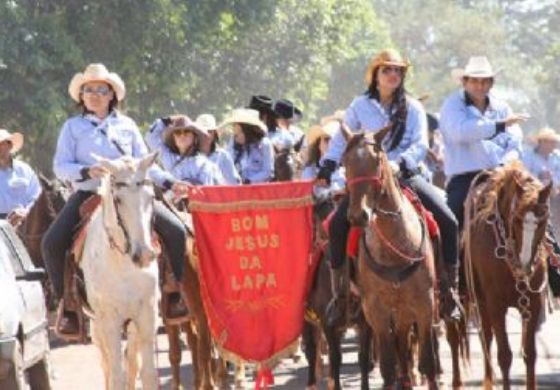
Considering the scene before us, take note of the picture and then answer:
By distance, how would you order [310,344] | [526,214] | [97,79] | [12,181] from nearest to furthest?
[97,79]
[526,214]
[310,344]
[12,181]

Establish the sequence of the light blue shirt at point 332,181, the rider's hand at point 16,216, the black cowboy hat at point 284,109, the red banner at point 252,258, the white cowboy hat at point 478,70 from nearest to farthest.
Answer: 1. the red banner at point 252,258
2. the white cowboy hat at point 478,70
3. the light blue shirt at point 332,181
4. the rider's hand at point 16,216
5. the black cowboy hat at point 284,109

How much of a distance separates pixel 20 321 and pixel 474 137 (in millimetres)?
4802

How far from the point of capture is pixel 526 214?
49.9 feet

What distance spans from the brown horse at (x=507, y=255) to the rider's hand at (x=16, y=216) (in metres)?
7.45

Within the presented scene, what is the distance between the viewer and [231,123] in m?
20.6

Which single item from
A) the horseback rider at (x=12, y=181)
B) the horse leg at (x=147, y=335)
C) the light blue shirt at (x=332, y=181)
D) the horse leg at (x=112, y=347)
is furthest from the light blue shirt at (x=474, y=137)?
the horseback rider at (x=12, y=181)

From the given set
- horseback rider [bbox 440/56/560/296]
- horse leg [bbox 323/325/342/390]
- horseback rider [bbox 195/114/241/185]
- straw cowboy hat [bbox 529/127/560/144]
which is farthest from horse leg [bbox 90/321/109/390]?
straw cowboy hat [bbox 529/127/560/144]

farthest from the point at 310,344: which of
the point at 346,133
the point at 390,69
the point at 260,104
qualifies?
the point at 260,104

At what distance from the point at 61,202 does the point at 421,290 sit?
9.46m

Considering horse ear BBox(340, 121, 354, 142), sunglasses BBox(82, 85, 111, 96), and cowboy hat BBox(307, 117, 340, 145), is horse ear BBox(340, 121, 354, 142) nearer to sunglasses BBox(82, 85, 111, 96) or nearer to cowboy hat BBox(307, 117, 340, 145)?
sunglasses BBox(82, 85, 111, 96)

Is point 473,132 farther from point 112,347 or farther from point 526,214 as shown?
point 112,347

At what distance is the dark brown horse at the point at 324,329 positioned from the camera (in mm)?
15977

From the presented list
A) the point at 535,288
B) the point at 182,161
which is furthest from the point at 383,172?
the point at 182,161

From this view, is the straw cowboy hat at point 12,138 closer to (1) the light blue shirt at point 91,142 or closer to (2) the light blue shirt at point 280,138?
(2) the light blue shirt at point 280,138
